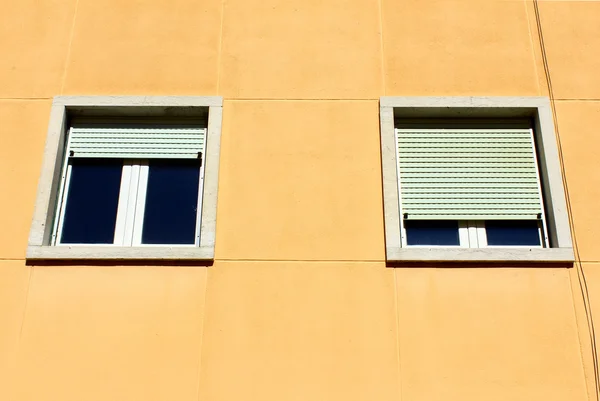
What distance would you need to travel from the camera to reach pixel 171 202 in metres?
6.33

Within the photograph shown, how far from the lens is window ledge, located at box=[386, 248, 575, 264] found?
5.79m

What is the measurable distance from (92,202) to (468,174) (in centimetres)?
334

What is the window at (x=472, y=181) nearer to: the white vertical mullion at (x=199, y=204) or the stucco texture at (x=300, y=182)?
the stucco texture at (x=300, y=182)

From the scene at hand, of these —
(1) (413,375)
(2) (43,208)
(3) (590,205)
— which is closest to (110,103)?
(2) (43,208)

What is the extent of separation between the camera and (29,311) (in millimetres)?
5707

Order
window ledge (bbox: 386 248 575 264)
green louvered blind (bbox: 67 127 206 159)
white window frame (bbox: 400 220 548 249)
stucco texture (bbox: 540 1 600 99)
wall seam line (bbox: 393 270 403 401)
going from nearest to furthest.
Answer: wall seam line (bbox: 393 270 403 401), window ledge (bbox: 386 248 575 264), white window frame (bbox: 400 220 548 249), green louvered blind (bbox: 67 127 206 159), stucco texture (bbox: 540 1 600 99)

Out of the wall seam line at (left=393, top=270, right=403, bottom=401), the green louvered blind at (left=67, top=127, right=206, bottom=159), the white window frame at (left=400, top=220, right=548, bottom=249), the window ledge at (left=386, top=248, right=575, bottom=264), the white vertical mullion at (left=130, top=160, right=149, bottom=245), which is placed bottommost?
the wall seam line at (left=393, top=270, right=403, bottom=401)

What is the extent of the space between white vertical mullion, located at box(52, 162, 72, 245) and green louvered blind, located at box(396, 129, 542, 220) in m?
2.97

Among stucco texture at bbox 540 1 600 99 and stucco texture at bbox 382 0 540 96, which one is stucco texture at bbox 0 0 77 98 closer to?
stucco texture at bbox 382 0 540 96

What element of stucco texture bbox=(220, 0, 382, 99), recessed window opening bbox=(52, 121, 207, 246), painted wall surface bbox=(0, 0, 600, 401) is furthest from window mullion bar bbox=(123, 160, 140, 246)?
stucco texture bbox=(220, 0, 382, 99)

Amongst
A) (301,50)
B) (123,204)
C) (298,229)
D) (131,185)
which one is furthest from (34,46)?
(298,229)

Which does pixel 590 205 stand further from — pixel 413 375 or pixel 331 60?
pixel 331 60

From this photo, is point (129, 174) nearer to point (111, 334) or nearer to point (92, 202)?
point (92, 202)

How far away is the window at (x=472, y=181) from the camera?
5973 millimetres
